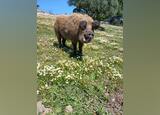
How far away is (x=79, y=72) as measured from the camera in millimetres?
2418

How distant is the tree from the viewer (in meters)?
2.40

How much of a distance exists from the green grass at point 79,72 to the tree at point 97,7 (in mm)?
99

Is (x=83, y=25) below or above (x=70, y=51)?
above

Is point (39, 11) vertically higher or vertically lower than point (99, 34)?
higher

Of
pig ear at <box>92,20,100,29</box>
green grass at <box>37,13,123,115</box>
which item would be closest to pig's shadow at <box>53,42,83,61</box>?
green grass at <box>37,13,123,115</box>

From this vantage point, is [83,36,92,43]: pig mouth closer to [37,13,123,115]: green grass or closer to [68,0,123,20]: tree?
[37,13,123,115]: green grass

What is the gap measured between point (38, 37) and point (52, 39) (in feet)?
0.34

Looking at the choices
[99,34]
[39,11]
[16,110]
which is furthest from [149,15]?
[16,110]

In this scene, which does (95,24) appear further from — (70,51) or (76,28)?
(70,51)

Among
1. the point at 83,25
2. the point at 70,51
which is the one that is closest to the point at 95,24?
the point at 83,25

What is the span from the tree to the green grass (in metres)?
0.10

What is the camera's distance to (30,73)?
7.91 feet

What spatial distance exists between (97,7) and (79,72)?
485 millimetres

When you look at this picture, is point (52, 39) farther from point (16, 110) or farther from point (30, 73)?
point (16, 110)
